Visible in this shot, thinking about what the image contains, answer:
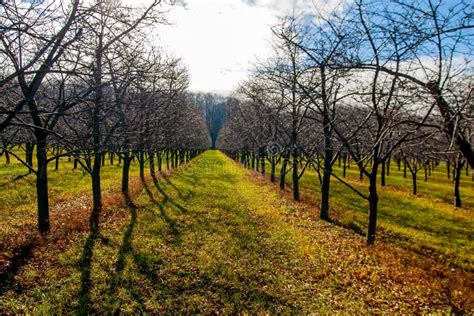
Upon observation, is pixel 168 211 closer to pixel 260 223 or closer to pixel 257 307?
pixel 260 223

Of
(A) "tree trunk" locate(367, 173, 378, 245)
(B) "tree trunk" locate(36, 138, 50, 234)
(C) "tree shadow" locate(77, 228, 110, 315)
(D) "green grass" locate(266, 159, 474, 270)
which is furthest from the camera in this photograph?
(D) "green grass" locate(266, 159, 474, 270)

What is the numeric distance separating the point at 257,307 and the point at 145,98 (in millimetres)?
12882

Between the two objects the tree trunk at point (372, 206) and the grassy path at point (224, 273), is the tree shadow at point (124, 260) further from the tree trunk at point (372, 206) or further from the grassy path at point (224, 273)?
the tree trunk at point (372, 206)

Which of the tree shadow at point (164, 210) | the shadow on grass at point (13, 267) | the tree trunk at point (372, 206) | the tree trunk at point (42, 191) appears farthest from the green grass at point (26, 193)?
the tree trunk at point (372, 206)

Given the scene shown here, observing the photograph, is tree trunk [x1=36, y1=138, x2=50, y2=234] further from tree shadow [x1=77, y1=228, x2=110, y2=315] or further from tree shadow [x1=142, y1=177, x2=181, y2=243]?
tree shadow [x1=142, y1=177, x2=181, y2=243]

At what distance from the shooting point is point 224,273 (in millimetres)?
7730

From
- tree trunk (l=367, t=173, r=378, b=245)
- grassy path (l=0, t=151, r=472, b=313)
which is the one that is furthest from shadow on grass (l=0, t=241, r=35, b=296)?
tree trunk (l=367, t=173, r=378, b=245)

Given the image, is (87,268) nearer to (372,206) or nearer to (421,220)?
(372,206)

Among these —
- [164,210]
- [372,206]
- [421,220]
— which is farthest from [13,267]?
[421,220]

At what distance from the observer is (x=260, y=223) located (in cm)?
1261

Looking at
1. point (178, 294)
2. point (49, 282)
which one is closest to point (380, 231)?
point (178, 294)

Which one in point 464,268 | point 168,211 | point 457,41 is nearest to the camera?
point 457,41

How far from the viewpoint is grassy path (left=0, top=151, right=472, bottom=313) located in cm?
629

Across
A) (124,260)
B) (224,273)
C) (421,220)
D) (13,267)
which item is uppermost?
(13,267)
